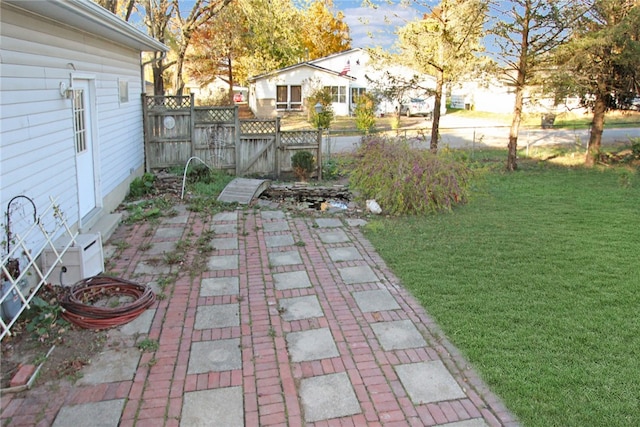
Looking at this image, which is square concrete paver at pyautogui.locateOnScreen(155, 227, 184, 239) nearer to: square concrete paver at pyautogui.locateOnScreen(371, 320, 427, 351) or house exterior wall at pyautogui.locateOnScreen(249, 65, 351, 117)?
square concrete paver at pyautogui.locateOnScreen(371, 320, 427, 351)

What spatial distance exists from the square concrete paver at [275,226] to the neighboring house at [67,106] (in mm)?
2396

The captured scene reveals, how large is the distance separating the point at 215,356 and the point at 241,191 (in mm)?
5371

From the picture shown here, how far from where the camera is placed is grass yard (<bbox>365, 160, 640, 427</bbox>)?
11.1 feet

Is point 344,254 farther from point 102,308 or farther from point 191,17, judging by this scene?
point 191,17

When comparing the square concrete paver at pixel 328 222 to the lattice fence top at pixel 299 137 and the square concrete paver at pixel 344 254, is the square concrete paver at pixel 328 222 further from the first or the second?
the lattice fence top at pixel 299 137

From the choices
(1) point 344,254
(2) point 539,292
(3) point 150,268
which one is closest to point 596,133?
(2) point 539,292

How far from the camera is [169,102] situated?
1073 centimetres

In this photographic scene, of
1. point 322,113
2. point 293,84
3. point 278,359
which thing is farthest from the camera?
point 293,84

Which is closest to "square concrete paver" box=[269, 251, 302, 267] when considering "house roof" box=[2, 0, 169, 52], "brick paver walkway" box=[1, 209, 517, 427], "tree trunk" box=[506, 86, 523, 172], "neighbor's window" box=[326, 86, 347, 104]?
"brick paver walkway" box=[1, 209, 517, 427]

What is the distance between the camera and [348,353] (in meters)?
3.89

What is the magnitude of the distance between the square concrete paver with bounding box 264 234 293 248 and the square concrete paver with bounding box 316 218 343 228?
0.76 meters

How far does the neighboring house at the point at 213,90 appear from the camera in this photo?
3106cm

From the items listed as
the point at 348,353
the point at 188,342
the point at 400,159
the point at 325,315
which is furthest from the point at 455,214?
the point at 188,342

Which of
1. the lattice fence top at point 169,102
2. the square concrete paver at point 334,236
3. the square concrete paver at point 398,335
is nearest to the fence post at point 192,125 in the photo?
the lattice fence top at point 169,102
